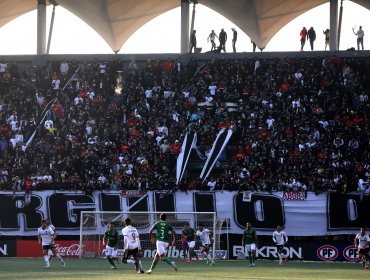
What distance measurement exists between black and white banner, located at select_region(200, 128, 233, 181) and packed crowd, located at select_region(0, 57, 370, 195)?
0.37 metres

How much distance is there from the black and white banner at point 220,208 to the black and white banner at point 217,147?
4046mm

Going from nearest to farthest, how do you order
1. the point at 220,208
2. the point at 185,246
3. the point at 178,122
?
1. the point at 185,246
2. the point at 220,208
3. the point at 178,122

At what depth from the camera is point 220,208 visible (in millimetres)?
45406

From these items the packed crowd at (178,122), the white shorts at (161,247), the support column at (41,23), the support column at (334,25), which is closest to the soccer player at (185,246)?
the packed crowd at (178,122)

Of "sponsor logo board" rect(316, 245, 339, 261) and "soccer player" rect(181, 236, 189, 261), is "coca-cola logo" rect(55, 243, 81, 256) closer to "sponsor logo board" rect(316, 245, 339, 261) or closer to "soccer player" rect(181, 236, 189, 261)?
"soccer player" rect(181, 236, 189, 261)

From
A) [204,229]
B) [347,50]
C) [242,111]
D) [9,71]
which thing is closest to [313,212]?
[204,229]

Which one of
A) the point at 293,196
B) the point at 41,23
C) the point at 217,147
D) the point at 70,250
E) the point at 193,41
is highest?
the point at 41,23

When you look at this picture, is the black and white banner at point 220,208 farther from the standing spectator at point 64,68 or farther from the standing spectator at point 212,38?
the standing spectator at point 212,38

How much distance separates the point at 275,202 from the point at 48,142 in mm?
14328

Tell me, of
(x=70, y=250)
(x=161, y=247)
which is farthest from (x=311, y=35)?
(x=161, y=247)

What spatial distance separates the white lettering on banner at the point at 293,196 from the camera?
4444 centimetres

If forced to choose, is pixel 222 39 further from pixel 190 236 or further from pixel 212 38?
pixel 190 236

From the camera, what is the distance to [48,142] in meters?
51.3

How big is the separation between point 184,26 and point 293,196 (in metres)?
18.5
